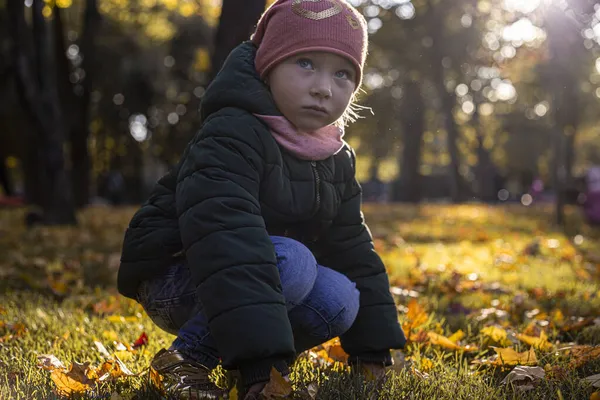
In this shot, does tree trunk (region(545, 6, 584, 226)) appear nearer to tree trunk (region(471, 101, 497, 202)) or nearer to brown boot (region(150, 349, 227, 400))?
brown boot (region(150, 349, 227, 400))

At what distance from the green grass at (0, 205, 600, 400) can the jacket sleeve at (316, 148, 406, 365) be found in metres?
0.12

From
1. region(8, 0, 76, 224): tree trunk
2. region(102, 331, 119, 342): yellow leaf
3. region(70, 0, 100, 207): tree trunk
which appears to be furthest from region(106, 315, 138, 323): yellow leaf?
region(70, 0, 100, 207): tree trunk

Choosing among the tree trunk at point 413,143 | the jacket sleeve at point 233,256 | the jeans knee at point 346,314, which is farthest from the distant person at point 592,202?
the tree trunk at point 413,143

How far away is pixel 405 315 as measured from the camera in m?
3.60

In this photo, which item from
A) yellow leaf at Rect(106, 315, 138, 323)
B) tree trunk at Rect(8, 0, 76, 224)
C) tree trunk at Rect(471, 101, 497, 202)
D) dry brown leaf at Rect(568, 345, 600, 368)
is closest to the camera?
dry brown leaf at Rect(568, 345, 600, 368)

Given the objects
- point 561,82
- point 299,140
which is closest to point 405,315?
point 299,140

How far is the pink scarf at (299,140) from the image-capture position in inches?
89.5

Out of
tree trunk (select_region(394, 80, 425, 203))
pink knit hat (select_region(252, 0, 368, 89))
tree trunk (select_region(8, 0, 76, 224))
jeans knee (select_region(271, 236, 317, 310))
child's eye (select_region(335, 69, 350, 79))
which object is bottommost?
tree trunk (select_region(394, 80, 425, 203))

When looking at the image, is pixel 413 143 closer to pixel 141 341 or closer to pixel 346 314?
pixel 141 341

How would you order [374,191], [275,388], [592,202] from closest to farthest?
[275,388] < [592,202] < [374,191]

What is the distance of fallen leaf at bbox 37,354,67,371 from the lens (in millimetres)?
2437

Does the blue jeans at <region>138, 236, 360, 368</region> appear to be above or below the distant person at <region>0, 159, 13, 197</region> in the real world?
above

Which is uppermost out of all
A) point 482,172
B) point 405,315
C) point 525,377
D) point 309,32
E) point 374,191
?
point 309,32

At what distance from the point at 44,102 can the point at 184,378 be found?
29.1 ft
